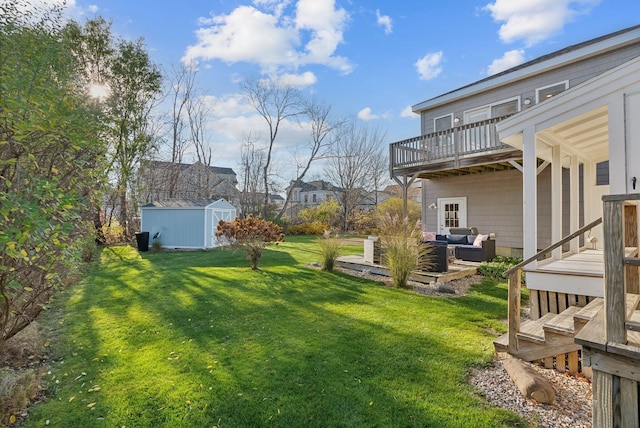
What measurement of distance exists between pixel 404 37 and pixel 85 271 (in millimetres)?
11271

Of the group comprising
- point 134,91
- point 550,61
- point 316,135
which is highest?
point 316,135

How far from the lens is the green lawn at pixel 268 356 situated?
255 centimetres

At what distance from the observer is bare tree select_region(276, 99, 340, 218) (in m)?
23.7

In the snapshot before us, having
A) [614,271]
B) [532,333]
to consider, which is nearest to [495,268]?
[532,333]

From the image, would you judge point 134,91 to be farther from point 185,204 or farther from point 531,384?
point 531,384

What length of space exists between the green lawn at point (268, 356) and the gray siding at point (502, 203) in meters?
3.95

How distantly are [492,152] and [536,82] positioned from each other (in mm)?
3040

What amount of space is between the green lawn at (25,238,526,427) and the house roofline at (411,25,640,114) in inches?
269

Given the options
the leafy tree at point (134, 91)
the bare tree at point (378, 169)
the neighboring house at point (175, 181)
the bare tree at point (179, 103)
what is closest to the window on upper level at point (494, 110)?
the neighboring house at point (175, 181)

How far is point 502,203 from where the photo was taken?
1008 cm

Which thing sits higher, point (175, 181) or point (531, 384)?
point (175, 181)

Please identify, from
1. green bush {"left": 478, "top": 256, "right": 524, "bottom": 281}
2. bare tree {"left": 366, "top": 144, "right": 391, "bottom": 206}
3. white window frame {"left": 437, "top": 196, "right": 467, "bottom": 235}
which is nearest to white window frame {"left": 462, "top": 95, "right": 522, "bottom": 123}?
white window frame {"left": 437, "top": 196, "right": 467, "bottom": 235}

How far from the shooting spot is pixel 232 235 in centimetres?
817

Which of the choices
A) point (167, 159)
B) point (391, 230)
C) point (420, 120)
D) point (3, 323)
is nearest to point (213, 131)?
point (167, 159)
